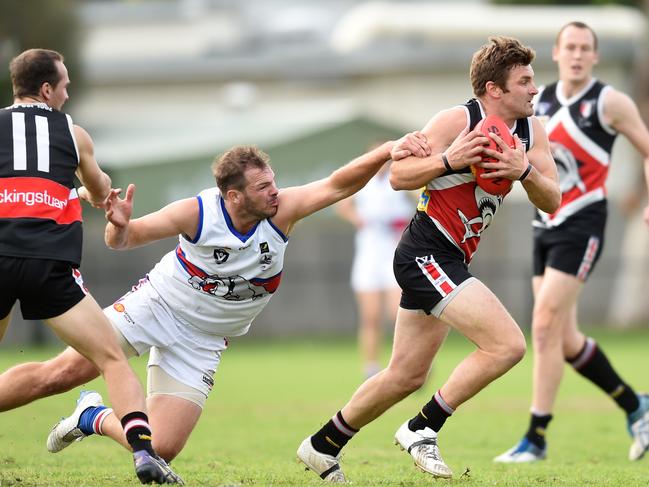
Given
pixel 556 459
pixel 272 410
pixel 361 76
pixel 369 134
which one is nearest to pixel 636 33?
pixel 361 76

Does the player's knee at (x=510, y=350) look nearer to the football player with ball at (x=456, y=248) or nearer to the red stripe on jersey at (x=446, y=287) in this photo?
the football player with ball at (x=456, y=248)

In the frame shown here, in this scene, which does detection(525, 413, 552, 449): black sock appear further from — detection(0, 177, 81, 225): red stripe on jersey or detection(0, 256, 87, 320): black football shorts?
detection(0, 177, 81, 225): red stripe on jersey

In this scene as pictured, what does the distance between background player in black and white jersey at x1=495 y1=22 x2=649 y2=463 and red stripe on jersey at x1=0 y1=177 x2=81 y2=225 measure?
3707 millimetres

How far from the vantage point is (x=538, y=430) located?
8508 mm

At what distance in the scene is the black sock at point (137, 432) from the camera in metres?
6.29

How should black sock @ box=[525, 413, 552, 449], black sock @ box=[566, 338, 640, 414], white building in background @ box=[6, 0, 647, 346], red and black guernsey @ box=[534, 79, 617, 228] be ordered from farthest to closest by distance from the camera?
white building in background @ box=[6, 0, 647, 346], black sock @ box=[566, 338, 640, 414], red and black guernsey @ box=[534, 79, 617, 228], black sock @ box=[525, 413, 552, 449]

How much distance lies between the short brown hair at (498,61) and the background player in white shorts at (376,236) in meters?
7.29

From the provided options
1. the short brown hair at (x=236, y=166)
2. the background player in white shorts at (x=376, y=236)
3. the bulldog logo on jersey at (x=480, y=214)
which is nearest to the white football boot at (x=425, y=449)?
the bulldog logo on jersey at (x=480, y=214)

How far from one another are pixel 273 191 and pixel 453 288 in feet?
3.68

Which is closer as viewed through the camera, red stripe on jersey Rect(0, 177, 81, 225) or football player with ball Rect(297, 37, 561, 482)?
red stripe on jersey Rect(0, 177, 81, 225)

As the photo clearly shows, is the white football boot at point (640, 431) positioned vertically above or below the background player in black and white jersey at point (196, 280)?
below

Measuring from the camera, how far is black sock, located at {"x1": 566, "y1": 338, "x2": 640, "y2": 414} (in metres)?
9.05

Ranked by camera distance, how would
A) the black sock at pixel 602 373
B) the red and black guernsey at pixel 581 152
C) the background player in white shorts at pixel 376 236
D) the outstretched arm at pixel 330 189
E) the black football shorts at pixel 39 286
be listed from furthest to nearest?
the background player in white shorts at pixel 376 236 < the black sock at pixel 602 373 < the red and black guernsey at pixel 581 152 < the outstretched arm at pixel 330 189 < the black football shorts at pixel 39 286

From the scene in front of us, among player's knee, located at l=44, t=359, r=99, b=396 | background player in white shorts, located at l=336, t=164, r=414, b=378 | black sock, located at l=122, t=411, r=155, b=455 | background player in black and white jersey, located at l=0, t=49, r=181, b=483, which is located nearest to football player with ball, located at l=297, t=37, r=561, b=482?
black sock, located at l=122, t=411, r=155, b=455
